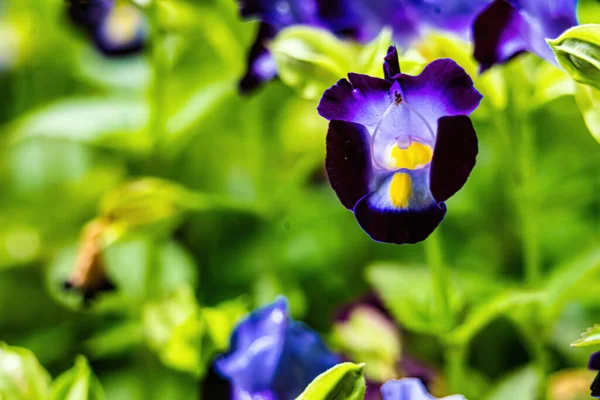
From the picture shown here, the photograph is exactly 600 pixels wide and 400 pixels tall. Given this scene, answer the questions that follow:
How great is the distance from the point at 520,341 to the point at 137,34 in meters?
0.51

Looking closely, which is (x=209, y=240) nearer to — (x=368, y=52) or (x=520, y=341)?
(x=520, y=341)

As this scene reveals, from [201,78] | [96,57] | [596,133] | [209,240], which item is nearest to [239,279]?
[209,240]


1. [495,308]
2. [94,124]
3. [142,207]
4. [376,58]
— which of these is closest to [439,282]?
[495,308]

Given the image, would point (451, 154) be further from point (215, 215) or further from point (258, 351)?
point (215, 215)

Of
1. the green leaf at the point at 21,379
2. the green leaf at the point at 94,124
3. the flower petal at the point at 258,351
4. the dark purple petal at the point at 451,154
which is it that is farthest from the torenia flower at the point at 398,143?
the green leaf at the point at 94,124

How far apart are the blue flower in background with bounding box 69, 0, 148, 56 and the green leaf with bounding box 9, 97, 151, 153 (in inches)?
2.3

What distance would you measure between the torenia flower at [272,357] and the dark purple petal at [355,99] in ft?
0.43

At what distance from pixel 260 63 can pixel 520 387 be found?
28cm

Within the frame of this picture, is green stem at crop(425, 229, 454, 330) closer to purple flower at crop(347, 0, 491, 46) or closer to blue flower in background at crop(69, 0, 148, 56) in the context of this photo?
purple flower at crop(347, 0, 491, 46)

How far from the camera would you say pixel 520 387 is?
53 centimetres

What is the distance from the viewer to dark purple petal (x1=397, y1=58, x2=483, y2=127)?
1.15ft

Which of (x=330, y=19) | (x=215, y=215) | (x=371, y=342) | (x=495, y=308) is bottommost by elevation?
(x=215, y=215)

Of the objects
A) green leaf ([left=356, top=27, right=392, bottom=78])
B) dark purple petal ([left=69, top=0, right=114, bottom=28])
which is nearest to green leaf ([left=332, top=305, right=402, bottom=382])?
green leaf ([left=356, top=27, right=392, bottom=78])

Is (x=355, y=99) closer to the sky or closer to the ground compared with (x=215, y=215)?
closer to the sky
